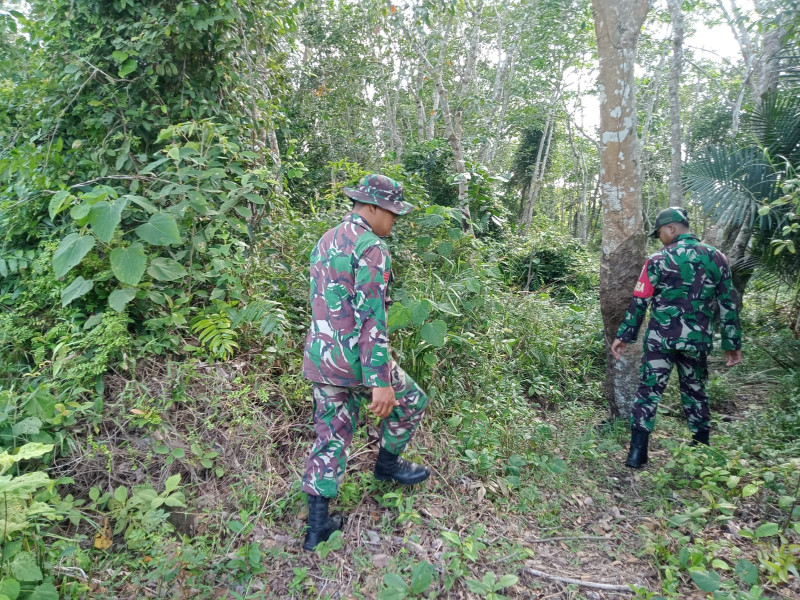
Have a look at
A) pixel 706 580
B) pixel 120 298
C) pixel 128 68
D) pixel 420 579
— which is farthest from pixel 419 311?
pixel 128 68

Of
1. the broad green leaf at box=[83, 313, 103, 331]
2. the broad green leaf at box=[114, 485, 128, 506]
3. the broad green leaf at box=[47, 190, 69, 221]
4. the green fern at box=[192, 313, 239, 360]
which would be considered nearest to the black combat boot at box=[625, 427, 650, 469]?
the green fern at box=[192, 313, 239, 360]

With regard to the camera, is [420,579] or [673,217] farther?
[673,217]

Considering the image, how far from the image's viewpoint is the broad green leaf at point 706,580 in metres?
2.01

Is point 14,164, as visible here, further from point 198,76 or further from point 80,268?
point 198,76

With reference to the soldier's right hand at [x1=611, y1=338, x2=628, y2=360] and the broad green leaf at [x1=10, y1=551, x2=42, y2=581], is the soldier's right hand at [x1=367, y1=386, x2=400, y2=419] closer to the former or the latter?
the broad green leaf at [x1=10, y1=551, x2=42, y2=581]

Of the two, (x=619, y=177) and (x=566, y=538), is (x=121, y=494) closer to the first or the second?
(x=566, y=538)

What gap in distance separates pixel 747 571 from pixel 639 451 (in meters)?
1.34

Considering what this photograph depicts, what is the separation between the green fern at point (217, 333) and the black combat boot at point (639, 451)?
305 cm

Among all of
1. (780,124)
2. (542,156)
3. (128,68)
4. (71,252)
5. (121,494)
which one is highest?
(542,156)

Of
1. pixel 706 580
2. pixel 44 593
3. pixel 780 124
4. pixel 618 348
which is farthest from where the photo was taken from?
pixel 780 124

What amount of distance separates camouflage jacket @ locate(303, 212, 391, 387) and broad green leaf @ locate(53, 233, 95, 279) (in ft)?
4.19

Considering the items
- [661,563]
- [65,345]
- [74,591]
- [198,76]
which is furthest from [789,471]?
[198,76]

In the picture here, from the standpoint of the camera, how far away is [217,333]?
326cm

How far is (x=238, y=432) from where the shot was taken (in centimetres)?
303
